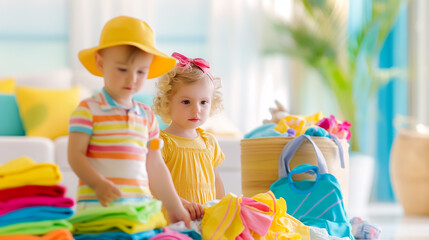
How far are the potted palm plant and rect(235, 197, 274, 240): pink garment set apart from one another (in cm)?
296

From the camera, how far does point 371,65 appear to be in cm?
455

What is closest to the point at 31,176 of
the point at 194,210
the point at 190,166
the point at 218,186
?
the point at 194,210

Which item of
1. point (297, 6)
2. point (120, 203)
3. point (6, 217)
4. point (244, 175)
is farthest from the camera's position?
point (297, 6)

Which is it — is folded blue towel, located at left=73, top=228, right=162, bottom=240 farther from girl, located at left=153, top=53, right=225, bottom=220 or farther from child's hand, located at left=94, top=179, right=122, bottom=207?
girl, located at left=153, top=53, right=225, bottom=220

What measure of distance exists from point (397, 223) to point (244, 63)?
6.65ft

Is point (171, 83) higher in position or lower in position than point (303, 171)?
higher

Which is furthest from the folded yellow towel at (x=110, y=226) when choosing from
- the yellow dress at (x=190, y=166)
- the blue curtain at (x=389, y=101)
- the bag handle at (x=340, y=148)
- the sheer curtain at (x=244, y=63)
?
the blue curtain at (x=389, y=101)

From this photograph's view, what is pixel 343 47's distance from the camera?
4.66 metres

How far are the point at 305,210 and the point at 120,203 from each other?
0.84 meters

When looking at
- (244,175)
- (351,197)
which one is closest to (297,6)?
(351,197)

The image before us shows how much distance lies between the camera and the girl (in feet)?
5.60

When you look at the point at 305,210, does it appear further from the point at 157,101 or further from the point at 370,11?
the point at 370,11

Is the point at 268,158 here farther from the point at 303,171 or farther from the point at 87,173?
the point at 87,173

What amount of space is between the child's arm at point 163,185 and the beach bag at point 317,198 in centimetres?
58
